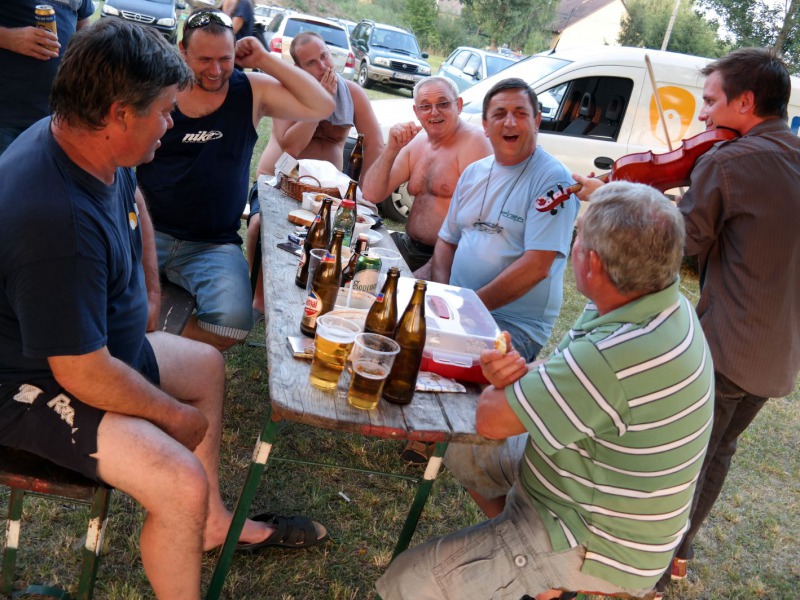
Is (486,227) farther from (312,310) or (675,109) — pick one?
(675,109)

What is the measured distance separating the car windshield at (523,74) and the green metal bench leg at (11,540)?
5563 millimetres

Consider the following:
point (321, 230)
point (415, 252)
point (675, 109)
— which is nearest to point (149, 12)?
point (675, 109)

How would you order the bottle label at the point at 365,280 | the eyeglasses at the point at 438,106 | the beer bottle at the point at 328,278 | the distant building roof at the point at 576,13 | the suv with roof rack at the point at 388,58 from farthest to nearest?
1. the distant building roof at the point at 576,13
2. the suv with roof rack at the point at 388,58
3. the eyeglasses at the point at 438,106
4. the bottle label at the point at 365,280
5. the beer bottle at the point at 328,278

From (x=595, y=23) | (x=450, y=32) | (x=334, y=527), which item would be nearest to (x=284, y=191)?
(x=334, y=527)

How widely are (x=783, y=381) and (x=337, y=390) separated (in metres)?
1.76

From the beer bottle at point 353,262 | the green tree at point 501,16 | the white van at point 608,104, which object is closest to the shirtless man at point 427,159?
the beer bottle at point 353,262

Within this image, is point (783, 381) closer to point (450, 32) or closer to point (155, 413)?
point (155, 413)

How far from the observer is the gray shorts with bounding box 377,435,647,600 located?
5.92 ft

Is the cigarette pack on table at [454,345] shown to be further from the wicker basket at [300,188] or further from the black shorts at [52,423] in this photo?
the wicker basket at [300,188]

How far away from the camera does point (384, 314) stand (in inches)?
78.2

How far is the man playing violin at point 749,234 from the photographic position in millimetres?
2396

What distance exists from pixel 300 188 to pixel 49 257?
2039 millimetres

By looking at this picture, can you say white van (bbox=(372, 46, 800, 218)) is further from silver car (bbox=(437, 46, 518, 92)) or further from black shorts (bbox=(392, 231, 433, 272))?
silver car (bbox=(437, 46, 518, 92))

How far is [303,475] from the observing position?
303 centimetres
